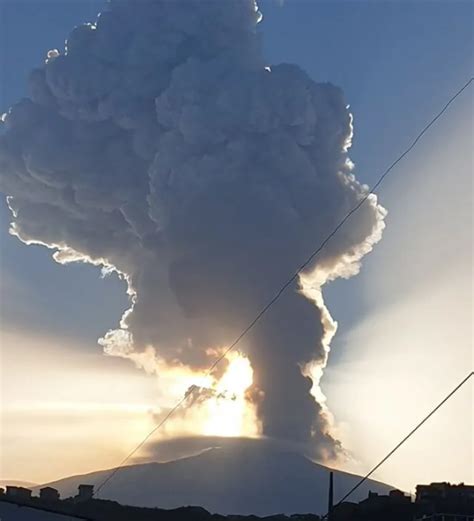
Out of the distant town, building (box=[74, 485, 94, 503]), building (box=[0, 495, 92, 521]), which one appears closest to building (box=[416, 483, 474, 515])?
the distant town

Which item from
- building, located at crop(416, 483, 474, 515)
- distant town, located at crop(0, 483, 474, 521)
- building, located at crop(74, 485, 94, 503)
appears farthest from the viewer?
building, located at crop(74, 485, 94, 503)

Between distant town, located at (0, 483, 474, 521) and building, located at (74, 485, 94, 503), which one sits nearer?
distant town, located at (0, 483, 474, 521)

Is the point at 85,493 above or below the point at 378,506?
above

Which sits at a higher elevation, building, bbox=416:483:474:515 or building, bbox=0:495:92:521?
building, bbox=416:483:474:515

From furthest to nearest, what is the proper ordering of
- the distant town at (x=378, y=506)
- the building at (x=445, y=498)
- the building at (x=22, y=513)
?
the building at (x=445, y=498) < the distant town at (x=378, y=506) < the building at (x=22, y=513)

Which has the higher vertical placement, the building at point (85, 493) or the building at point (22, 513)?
the building at point (85, 493)

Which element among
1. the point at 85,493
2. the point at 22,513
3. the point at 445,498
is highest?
the point at 85,493

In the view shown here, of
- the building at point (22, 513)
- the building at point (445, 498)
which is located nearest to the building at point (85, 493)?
the building at point (445, 498)

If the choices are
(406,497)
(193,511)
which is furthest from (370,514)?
(193,511)

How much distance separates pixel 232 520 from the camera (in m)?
98.7

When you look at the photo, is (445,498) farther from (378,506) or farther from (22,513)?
(22,513)

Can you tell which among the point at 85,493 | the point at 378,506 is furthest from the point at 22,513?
the point at 85,493

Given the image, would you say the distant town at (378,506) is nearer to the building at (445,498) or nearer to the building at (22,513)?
the building at (445,498)

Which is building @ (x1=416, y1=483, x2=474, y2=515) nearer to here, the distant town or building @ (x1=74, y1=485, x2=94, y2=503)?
the distant town
